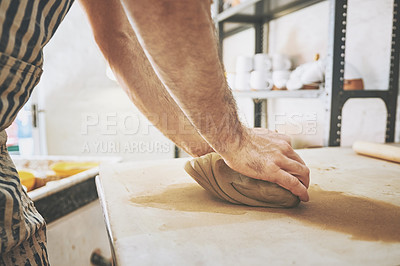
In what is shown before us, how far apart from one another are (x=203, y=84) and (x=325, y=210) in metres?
0.35

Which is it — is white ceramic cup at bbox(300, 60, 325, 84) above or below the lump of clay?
above

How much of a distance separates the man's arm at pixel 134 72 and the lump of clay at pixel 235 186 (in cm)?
12

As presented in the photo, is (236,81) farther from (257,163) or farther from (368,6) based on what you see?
(257,163)

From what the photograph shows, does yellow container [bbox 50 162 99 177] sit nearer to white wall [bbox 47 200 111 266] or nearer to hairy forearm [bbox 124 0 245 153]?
white wall [bbox 47 200 111 266]

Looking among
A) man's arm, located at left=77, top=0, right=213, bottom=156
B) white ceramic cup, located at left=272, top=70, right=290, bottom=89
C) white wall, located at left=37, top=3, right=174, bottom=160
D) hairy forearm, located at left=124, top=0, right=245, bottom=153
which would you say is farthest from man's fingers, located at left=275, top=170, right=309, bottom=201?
white wall, located at left=37, top=3, right=174, bottom=160

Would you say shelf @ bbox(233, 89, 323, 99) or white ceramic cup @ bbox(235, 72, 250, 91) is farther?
white ceramic cup @ bbox(235, 72, 250, 91)

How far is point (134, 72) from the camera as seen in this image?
0.73 metres

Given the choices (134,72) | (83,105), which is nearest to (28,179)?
(134,72)

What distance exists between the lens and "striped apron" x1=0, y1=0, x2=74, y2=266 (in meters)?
0.40

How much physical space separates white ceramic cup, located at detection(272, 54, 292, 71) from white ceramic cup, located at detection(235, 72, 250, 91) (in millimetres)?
169

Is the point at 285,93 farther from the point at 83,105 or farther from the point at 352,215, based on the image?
the point at 83,105

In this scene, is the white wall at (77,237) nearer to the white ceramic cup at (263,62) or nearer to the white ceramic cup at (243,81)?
the white ceramic cup at (243,81)

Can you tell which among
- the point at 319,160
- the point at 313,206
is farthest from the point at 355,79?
the point at 313,206

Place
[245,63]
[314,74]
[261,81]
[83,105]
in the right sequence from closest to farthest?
[314,74] → [261,81] → [245,63] → [83,105]
